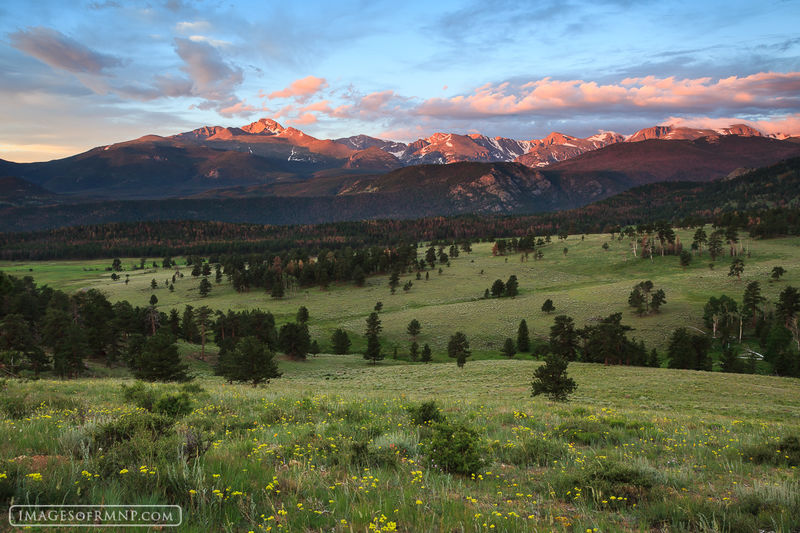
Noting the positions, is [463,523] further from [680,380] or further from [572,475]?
[680,380]

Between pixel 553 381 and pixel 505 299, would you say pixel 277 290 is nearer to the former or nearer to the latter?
pixel 505 299

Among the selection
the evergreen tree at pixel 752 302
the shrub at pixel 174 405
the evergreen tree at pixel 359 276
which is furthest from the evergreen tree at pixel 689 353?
the evergreen tree at pixel 359 276

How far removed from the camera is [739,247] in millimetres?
145375

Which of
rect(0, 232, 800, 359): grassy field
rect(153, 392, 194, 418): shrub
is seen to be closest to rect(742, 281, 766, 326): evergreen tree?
rect(0, 232, 800, 359): grassy field

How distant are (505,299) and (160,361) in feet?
307

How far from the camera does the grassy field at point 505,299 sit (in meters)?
91.3

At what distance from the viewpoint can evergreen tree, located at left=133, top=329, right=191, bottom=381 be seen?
38750 mm

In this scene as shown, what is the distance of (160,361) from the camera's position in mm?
39469

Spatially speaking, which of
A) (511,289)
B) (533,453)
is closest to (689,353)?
(511,289)

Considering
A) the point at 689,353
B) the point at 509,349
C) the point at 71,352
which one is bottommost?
the point at 509,349

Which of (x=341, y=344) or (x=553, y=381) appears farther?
(x=341, y=344)

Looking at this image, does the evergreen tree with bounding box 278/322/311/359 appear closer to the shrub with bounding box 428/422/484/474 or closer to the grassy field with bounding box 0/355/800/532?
the grassy field with bounding box 0/355/800/532

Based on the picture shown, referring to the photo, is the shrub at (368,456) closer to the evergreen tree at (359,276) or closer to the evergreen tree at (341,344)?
the evergreen tree at (341,344)

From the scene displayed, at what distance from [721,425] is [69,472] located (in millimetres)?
17748
